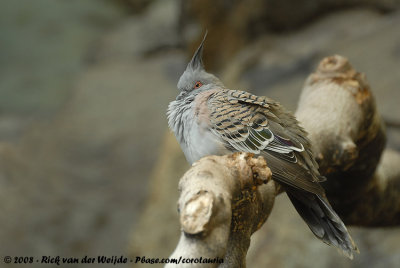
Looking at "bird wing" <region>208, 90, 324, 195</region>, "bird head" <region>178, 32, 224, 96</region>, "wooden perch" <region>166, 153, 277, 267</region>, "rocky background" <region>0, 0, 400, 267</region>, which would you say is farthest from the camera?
"rocky background" <region>0, 0, 400, 267</region>

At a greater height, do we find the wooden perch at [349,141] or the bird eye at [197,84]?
the bird eye at [197,84]

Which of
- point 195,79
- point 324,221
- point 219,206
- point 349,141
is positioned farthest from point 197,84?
point 219,206

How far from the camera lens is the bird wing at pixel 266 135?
3.16m

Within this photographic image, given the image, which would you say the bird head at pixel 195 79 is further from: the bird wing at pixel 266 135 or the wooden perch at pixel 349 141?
the wooden perch at pixel 349 141

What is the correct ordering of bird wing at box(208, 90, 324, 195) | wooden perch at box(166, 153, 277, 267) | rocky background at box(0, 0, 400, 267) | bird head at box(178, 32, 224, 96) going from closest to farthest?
wooden perch at box(166, 153, 277, 267) < bird wing at box(208, 90, 324, 195) < bird head at box(178, 32, 224, 96) < rocky background at box(0, 0, 400, 267)

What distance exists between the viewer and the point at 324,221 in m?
3.28

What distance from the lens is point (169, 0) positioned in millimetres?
13867

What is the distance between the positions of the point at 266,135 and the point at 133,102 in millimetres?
8032

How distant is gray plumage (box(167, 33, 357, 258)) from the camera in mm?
3178

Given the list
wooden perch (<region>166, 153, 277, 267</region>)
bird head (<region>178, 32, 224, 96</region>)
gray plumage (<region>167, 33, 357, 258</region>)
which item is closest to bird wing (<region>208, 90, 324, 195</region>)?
gray plumage (<region>167, 33, 357, 258</region>)

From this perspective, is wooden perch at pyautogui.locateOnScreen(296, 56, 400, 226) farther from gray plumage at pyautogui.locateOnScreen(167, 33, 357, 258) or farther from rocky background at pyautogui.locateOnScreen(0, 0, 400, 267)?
rocky background at pyautogui.locateOnScreen(0, 0, 400, 267)

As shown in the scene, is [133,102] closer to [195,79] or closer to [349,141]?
[195,79]

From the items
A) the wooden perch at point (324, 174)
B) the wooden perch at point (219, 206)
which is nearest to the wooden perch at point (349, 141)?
the wooden perch at point (324, 174)

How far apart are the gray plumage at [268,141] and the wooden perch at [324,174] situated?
28 centimetres
